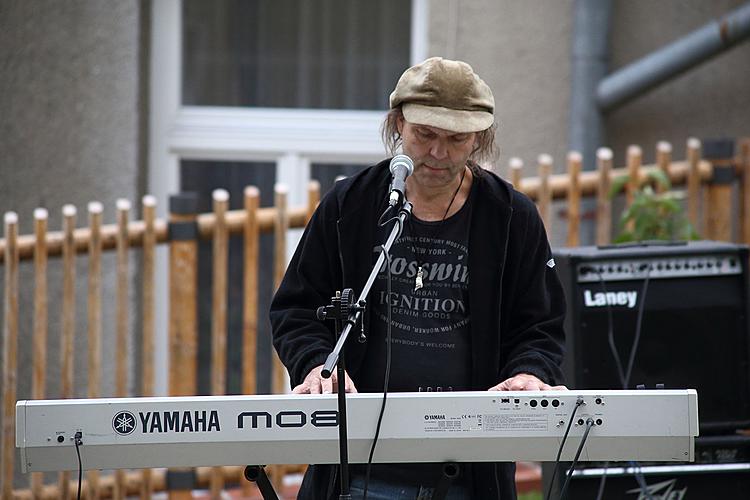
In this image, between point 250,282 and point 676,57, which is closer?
point 250,282

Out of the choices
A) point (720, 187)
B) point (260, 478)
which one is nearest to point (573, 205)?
point (720, 187)

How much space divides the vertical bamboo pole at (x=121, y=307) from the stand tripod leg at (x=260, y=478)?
2.80 metres

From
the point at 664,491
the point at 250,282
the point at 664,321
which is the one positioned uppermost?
the point at 664,321

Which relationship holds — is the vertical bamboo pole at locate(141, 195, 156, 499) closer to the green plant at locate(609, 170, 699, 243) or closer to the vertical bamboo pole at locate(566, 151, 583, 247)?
the vertical bamboo pole at locate(566, 151, 583, 247)

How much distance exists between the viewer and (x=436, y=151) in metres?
2.67

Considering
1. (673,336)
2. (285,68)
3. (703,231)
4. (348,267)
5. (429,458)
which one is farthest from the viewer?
(285,68)

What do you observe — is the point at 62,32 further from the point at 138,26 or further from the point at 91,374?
the point at 91,374

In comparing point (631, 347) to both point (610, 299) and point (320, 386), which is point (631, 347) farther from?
point (320, 386)

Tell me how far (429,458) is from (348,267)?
562 millimetres

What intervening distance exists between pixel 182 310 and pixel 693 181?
2525 millimetres

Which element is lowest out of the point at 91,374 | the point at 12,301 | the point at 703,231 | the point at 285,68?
the point at 91,374

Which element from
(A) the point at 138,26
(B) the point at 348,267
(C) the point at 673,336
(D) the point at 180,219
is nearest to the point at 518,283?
(B) the point at 348,267

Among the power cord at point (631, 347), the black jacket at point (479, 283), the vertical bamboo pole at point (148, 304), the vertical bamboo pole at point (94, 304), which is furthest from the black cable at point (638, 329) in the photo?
the vertical bamboo pole at point (94, 304)

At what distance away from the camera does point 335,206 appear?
280 centimetres
